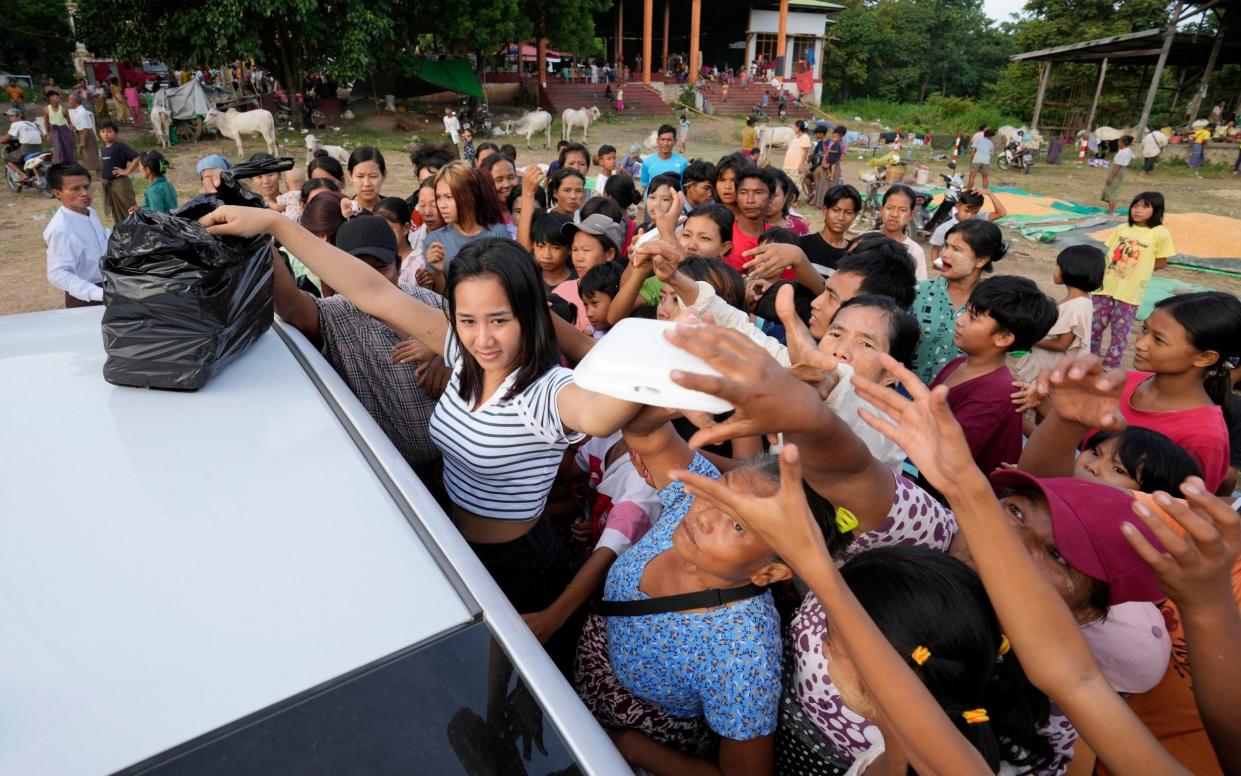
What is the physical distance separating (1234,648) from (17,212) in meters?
16.6

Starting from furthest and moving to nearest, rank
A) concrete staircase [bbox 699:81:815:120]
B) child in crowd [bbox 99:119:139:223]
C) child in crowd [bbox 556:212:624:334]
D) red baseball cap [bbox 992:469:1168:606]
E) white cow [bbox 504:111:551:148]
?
concrete staircase [bbox 699:81:815:120] < white cow [bbox 504:111:551:148] < child in crowd [bbox 99:119:139:223] < child in crowd [bbox 556:212:624:334] < red baseball cap [bbox 992:469:1168:606]

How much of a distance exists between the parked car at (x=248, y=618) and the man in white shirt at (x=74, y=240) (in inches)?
149

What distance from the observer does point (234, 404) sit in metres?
1.64

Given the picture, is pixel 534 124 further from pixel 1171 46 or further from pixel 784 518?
pixel 784 518

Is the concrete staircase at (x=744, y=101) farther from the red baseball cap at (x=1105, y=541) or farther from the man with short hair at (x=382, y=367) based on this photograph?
the red baseball cap at (x=1105, y=541)

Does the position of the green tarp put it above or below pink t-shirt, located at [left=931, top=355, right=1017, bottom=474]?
above

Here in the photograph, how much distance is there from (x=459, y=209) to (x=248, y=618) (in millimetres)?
3245

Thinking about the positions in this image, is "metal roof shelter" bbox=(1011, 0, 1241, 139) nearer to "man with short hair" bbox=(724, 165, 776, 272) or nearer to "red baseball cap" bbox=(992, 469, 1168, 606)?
"man with short hair" bbox=(724, 165, 776, 272)

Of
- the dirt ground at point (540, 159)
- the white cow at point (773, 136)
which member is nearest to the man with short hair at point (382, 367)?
the dirt ground at point (540, 159)

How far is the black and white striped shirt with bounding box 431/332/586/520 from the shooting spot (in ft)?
5.56

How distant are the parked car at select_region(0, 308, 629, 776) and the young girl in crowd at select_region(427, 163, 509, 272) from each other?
2514 mm

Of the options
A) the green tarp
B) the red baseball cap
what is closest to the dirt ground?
the green tarp

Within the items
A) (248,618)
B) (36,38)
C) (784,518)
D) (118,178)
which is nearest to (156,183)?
(118,178)

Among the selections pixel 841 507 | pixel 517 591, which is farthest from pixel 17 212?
pixel 841 507
